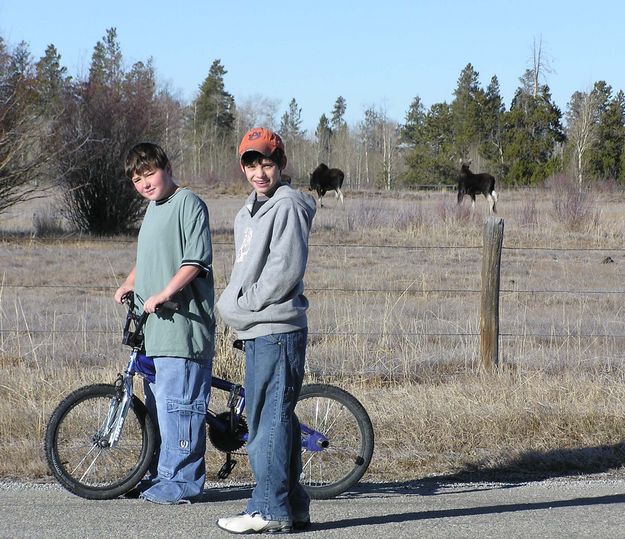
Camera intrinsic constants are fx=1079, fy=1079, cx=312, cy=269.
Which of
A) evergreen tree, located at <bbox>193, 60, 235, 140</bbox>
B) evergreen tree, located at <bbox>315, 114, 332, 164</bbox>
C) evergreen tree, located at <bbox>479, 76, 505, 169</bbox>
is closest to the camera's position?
evergreen tree, located at <bbox>479, 76, 505, 169</bbox>

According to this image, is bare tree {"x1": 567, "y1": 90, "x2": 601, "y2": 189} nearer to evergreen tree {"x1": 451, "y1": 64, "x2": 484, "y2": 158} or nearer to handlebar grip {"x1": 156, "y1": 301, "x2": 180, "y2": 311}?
evergreen tree {"x1": 451, "y1": 64, "x2": 484, "y2": 158}

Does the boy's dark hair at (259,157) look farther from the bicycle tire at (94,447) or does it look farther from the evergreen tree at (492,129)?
the evergreen tree at (492,129)

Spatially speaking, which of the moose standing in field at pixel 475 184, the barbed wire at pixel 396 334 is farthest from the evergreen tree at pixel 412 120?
the barbed wire at pixel 396 334

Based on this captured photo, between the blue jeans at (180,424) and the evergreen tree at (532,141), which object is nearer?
the blue jeans at (180,424)

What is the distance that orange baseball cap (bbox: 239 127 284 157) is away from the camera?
187 inches

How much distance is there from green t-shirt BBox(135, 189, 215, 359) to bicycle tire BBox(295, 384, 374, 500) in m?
0.75

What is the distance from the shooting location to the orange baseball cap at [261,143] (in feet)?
15.6

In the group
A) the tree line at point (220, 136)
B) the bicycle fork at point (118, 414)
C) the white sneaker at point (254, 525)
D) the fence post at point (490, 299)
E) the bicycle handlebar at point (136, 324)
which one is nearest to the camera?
the white sneaker at point (254, 525)

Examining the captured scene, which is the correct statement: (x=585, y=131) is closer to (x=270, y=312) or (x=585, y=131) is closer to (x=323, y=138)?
(x=323, y=138)

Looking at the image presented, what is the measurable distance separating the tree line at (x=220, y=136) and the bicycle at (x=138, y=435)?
57.1 ft

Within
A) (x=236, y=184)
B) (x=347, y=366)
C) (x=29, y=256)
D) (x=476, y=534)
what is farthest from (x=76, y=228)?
(x=236, y=184)

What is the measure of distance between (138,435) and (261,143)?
6.73 ft

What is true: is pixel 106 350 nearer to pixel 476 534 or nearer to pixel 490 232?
pixel 490 232

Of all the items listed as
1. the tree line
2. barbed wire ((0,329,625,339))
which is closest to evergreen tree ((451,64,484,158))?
the tree line
